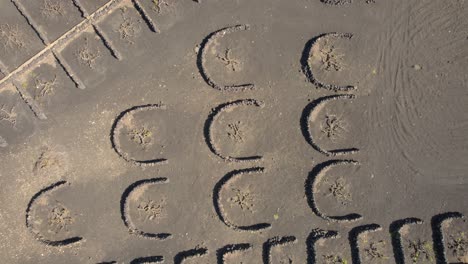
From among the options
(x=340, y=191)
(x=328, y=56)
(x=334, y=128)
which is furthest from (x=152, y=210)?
(x=328, y=56)

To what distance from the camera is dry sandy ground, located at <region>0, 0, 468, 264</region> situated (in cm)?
1043

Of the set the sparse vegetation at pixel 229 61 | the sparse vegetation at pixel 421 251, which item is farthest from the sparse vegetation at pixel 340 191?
the sparse vegetation at pixel 229 61

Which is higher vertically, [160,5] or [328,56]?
[160,5]

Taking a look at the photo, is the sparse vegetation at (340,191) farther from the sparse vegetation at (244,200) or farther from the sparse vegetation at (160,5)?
the sparse vegetation at (160,5)

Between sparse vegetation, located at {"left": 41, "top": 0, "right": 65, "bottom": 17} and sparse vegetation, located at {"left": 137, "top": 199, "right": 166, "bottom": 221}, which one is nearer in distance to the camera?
sparse vegetation, located at {"left": 137, "top": 199, "right": 166, "bottom": 221}

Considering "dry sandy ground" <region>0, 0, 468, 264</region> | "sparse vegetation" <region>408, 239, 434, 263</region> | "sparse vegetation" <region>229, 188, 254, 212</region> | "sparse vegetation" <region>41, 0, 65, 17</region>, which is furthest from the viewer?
"sparse vegetation" <region>41, 0, 65, 17</region>

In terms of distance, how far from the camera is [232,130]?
10.6 meters

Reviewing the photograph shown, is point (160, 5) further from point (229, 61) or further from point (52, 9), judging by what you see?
point (52, 9)

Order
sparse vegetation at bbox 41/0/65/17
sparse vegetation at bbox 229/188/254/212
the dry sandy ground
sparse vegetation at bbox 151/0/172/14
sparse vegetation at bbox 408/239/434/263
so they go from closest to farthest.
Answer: sparse vegetation at bbox 408/239/434/263 → the dry sandy ground → sparse vegetation at bbox 229/188/254/212 → sparse vegetation at bbox 151/0/172/14 → sparse vegetation at bbox 41/0/65/17

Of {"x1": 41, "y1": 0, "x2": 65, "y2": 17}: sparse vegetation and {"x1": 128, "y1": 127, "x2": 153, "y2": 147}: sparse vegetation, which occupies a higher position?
{"x1": 41, "y1": 0, "x2": 65, "y2": 17}: sparse vegetation

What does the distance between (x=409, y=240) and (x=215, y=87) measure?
237 inches

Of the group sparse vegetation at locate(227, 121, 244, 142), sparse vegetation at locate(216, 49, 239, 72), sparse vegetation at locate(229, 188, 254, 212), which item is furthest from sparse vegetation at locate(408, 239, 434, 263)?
sparse vegetation at locate(216, 49, 239, 72)

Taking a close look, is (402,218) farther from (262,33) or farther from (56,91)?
(56,91)

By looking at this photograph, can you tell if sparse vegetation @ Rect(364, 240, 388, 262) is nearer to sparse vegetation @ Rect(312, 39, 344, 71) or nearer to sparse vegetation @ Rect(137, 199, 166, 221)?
sparse vegetation @ Rect(312, 39, 344, 71)
